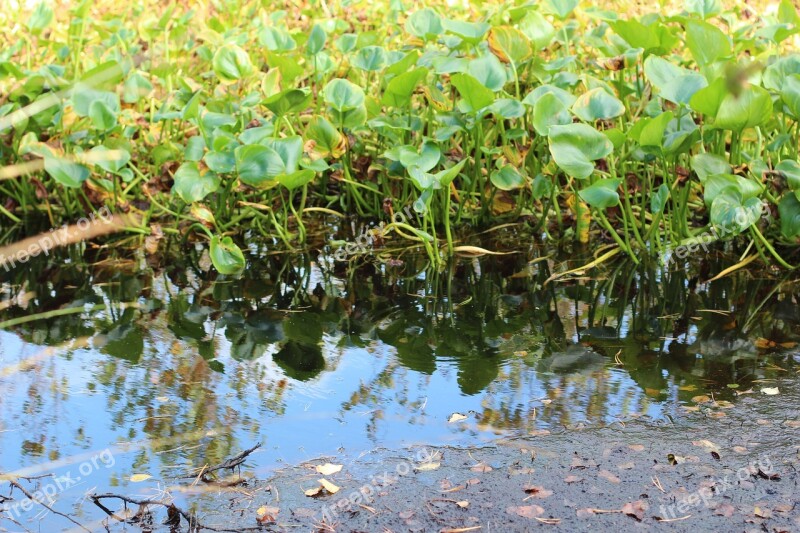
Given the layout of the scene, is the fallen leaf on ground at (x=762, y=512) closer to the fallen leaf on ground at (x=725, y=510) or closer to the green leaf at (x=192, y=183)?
the fallen leaf on ground at (x=725, y=510)

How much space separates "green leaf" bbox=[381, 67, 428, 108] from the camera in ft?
11.2

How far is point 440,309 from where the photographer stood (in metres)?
3.08

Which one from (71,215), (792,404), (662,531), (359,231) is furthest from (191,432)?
(71,215)

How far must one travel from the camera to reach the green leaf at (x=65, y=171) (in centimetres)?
354

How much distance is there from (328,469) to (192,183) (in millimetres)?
1590

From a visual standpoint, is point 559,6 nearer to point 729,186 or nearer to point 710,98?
point 710,98

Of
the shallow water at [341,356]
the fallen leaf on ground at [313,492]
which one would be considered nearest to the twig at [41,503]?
the shallow water at [341,356]

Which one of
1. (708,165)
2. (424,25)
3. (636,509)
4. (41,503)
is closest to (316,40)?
(424,25)

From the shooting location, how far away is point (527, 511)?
1.79 meters

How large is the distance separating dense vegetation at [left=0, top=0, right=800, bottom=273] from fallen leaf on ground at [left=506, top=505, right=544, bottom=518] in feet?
4.60

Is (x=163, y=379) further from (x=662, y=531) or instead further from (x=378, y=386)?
(x=662, y=531)

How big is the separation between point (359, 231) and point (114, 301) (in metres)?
1.15

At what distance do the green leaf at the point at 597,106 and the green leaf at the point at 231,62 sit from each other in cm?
142

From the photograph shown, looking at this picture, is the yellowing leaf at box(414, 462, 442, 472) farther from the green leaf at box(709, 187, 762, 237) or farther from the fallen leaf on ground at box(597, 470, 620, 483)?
the green leaf at box(709, 187, 762, 237)
